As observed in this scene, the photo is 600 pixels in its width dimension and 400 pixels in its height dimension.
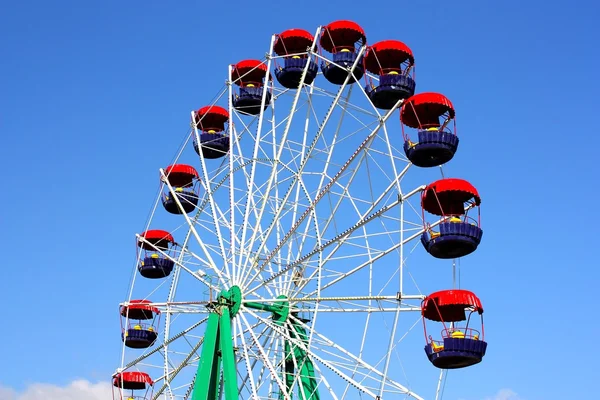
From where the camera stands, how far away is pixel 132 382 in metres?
35.2

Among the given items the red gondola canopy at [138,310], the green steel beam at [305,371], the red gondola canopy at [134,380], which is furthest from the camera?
the red gondola canopy at [134,380]

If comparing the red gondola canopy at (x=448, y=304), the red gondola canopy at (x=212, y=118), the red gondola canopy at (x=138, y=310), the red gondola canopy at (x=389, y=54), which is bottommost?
the red gondola canopy at (x=448, y=304)

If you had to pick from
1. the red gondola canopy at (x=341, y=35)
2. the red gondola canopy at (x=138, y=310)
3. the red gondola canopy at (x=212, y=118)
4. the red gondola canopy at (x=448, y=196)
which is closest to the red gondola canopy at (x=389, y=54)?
the red gondola canopy at (x=341, y=35)

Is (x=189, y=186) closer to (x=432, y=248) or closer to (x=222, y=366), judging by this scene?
(x=222, y=366)

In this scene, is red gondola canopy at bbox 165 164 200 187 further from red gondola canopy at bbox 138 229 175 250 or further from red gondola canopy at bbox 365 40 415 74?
red gondola canopy at bbox 365 40 415 74

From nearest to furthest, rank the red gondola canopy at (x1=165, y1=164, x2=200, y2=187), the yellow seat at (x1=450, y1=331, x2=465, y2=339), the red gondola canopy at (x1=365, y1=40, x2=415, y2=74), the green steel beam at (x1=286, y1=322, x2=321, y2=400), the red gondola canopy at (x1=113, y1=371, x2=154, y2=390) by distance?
the yellow seat at (x1=450, y1=331, x2=465, y2=339) → the green steel beam at (x1=286, y1=322, x2=321, y2=400) → the red gondola canopy at (x1=365, y1=40, x2=415, y2=74) → the red gondola canopy at (x1=165, y1=164, x2=200, y2=187) → the red gondola canopy at (x1=113, y1=371, x2=154, y2=390)

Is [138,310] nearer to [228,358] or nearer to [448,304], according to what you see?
[228,358]

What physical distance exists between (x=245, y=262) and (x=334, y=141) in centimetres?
488

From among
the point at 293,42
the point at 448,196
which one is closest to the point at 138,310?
the point at 293,42

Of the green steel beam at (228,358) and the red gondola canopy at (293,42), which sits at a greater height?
the red gondola canopy at (293,42)

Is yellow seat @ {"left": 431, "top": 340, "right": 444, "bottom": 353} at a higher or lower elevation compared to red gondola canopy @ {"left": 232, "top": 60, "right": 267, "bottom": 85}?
lower

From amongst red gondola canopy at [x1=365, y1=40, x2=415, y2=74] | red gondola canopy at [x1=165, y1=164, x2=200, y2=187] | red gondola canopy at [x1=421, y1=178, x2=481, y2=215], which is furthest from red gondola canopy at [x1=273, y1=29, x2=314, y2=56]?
red gondola canopy at [x1=421, y1=178, x2=481, y2=215]

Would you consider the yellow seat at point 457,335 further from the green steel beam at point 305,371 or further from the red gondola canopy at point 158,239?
the red gondola canopy at point 158,239

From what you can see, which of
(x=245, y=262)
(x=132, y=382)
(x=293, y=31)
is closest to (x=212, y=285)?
(x=245, y=262)
